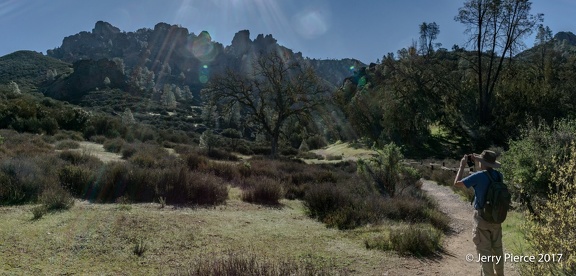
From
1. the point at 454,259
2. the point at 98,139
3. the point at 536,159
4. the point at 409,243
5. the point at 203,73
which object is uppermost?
the point at 203,73

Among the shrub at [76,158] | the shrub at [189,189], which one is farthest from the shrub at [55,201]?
the shrub at [76,158]

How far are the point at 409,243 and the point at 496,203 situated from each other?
229 centimetres

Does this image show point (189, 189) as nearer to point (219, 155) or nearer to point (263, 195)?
point (263, 195)

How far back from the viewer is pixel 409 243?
21.7 ft

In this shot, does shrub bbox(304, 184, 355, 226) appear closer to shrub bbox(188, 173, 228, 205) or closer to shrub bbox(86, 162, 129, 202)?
shrub bbox(188, 173, 228, 205)

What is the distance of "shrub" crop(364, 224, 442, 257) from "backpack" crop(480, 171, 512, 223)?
205 centimetres

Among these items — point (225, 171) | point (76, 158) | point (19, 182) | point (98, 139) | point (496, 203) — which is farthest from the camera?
point (98, 139)

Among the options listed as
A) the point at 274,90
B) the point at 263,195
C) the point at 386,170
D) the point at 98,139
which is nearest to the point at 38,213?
the point at 263,195

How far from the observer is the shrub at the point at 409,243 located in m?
6.56

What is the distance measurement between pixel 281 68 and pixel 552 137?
70.3 ft

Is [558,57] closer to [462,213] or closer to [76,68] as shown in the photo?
[462,213]

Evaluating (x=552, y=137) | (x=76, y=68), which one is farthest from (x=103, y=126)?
(x=76, y=68)

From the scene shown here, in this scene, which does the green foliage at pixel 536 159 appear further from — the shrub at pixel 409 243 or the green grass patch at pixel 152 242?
the green grass patch at pixel 152 242

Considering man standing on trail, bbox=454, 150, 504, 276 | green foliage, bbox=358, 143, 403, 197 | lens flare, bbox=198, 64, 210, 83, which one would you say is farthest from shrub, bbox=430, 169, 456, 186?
lens flare, bbox=198, 64, 210, 83
